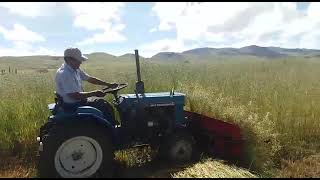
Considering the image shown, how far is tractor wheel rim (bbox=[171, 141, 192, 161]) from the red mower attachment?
15.3 inches

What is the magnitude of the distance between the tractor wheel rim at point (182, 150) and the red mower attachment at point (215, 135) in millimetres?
388

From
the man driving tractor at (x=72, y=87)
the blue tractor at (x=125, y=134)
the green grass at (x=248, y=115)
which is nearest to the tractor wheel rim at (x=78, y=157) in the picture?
the blue tractor at (x=125, y=134)

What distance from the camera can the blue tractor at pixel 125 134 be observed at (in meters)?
5.93

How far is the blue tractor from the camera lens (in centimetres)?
593

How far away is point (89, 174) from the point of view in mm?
6086

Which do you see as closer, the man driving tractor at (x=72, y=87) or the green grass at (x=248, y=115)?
the man driving tractor at (x=72, y=87)

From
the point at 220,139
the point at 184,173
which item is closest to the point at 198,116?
the point at 220,139

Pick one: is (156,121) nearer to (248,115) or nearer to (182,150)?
(182,150)

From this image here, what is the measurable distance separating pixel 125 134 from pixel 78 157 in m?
0.88

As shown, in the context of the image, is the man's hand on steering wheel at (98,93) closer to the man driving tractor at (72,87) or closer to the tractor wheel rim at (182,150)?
the man driving tractor at (72,87)

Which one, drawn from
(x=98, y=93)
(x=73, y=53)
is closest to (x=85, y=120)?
(x=98, y=93)

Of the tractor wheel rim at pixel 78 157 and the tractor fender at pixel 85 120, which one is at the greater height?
the tractor fender at pixel 85 120

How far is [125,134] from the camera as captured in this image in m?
6.64

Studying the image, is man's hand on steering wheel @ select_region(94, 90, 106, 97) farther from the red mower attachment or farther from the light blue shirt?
the red mower attachment
